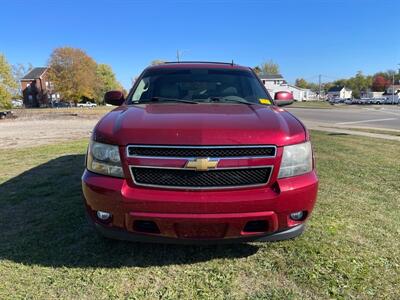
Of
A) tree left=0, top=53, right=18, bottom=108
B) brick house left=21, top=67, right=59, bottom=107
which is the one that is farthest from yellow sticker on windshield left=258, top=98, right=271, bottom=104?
brick house left=21, top=67, right=59, bottom=107

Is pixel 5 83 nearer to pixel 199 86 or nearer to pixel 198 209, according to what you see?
pixel 199 86

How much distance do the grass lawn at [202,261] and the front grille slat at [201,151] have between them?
3.30 ft

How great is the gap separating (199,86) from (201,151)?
5.83 feet

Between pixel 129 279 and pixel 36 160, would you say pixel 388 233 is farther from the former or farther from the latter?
pixel 36 160

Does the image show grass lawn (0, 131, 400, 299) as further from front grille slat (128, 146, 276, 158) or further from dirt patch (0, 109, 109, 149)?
dirt patch (0, 109, 109, 149)

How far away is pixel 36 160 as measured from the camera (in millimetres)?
7250

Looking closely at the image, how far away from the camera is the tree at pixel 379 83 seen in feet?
386

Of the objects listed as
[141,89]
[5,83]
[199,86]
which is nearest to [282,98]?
[199,86]

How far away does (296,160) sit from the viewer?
2518mm

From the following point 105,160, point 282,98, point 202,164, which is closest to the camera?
point 202,164

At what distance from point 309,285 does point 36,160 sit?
6530 mm

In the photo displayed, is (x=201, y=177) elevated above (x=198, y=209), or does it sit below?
above

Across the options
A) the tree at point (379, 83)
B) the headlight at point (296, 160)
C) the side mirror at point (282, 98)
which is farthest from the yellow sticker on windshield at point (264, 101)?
the tree at point (379, 83)

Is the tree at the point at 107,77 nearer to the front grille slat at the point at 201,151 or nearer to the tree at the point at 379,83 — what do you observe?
the front grille slat at the point at 201,151
